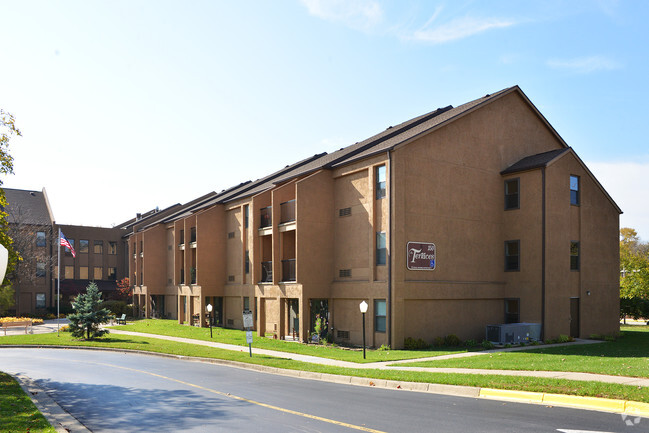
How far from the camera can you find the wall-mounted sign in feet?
87.7

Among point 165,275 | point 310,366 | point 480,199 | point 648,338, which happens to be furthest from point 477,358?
point 165,275

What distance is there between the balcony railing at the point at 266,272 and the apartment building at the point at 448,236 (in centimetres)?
14

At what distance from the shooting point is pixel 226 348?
27.5 m

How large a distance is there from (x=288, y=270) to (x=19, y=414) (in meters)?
21.8

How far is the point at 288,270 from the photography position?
107ft

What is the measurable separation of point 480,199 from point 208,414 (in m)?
22.0

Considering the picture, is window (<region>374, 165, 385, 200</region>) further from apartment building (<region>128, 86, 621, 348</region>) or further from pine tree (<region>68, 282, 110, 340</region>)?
pine tree (<region>68, 282, 110, 340</region>)

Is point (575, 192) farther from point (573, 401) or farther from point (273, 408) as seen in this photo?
point (273, 408)

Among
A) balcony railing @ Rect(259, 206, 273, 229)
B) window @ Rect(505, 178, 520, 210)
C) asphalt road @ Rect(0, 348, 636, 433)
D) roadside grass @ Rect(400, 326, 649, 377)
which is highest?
window @ Rect(505, 178, 520, 210)

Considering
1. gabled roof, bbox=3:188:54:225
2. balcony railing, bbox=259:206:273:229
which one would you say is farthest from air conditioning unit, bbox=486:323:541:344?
gabled roof, bbox=3:188:54:225

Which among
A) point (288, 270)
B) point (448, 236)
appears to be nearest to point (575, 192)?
point (448, 236)

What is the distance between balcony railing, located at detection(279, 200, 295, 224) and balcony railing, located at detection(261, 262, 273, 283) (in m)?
3.37

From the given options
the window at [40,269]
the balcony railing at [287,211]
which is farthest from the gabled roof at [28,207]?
the balcony railing at [287,211]

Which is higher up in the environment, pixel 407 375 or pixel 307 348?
pixel 407 375
